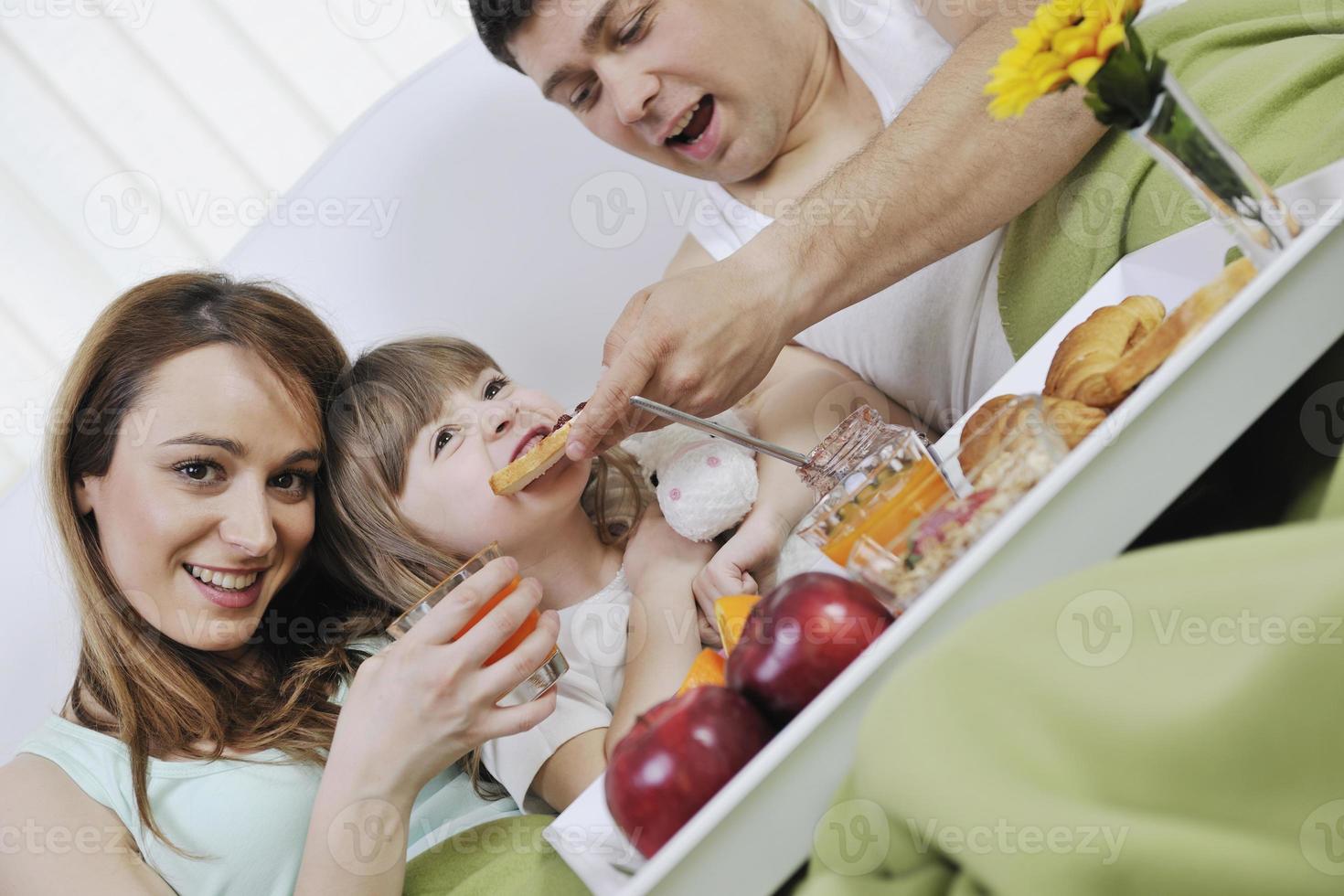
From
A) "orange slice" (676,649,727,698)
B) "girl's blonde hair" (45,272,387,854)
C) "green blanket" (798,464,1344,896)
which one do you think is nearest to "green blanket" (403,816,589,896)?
"girl's blonde hair" (45,272,387,854)

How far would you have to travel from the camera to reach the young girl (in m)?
1.30

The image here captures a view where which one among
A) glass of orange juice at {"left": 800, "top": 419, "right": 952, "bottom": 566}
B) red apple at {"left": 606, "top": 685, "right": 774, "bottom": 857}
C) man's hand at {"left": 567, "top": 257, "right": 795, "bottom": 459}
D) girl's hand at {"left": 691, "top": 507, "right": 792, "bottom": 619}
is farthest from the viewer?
girl's hand at {"left": 691, "top": 507, "right": 792, "bottom": 619}

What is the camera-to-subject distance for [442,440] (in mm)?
1403

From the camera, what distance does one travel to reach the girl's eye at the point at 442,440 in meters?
1.40

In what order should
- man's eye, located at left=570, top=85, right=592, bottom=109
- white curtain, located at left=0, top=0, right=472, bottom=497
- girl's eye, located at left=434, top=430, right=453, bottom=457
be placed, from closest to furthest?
girl's eye, located at left=434, top=430, right=453, bottom=457 → man's eye, located at left=570, top=85, right=592, bottom=109 → white curtain, located at left=0, top=0, right=472, bottom=497

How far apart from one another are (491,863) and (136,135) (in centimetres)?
173

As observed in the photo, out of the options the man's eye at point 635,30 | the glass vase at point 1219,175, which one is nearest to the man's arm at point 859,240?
the man's eye at point 635,30

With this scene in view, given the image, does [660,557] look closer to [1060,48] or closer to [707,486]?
[707,486]

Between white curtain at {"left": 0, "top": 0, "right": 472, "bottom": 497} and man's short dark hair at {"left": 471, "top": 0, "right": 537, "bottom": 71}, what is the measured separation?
0.84 m

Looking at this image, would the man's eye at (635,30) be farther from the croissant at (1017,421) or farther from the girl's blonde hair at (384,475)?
the croissant at (1017,421)

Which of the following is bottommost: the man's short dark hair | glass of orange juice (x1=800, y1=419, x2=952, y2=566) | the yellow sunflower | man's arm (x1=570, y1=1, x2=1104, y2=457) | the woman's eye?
glass of orange juice (x1=800, y1=419, x2=952, y2=566)

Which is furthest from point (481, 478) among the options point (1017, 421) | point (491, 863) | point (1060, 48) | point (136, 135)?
point (136, 135)

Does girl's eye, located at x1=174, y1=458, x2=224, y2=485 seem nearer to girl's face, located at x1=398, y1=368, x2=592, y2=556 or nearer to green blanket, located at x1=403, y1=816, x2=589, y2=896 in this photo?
girl's face, located at x1=398, y1=368, x2=592, y2=556

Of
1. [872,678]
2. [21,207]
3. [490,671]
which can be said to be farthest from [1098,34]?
[21,207]
